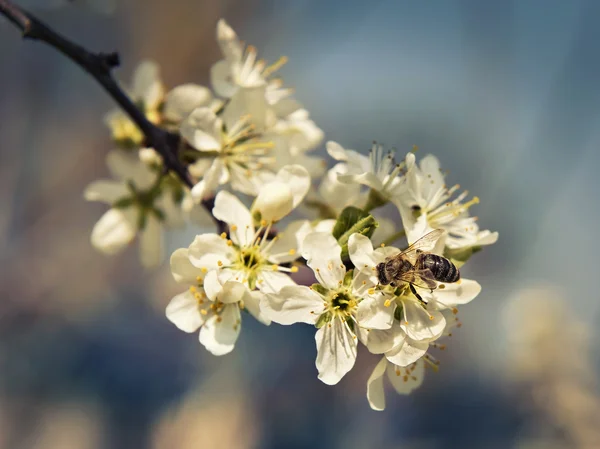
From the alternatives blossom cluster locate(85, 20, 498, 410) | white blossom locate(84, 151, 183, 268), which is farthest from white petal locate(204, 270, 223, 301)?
white blossom locate(84, 151, 183, 268)

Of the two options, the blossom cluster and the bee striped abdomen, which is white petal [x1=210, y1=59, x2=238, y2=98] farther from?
the bee striped abdomen

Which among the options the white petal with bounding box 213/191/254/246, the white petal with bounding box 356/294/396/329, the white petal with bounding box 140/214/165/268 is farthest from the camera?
the white petal with bounding box 140/214/165/268

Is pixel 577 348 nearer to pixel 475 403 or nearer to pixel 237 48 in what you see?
pixel 475 403

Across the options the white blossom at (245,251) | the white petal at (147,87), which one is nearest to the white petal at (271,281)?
the white blossom at (245,251)

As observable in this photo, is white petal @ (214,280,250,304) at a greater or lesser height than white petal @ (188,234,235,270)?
lesser

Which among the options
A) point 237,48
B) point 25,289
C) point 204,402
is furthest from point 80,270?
point 237,48
